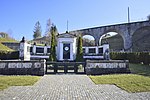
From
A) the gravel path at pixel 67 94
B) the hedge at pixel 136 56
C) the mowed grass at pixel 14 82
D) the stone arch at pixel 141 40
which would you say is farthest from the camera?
the stone arch at pixel 141 40

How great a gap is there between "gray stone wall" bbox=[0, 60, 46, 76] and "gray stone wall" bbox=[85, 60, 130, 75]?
3.57 metres

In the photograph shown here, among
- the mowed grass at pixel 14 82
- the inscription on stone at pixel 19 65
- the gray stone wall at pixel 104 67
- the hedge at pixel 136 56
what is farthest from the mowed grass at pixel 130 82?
the hedge at pixel 136 56

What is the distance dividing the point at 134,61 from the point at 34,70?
1496 centimetres

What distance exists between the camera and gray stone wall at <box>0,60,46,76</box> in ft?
46.1

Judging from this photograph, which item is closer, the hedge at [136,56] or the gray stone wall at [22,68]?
the gray stone wall at [22,68]

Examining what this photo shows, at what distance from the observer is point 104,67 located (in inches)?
578

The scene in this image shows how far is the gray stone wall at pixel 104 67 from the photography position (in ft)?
47.9

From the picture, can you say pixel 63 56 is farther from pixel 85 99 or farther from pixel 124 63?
pixel 85 99

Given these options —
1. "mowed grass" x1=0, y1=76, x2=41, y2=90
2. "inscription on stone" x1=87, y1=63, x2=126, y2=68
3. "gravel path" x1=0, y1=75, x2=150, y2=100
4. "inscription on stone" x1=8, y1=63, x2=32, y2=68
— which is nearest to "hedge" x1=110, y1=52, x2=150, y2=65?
"inscription on stone" x1=87, y1=63, x2=126, y2=68

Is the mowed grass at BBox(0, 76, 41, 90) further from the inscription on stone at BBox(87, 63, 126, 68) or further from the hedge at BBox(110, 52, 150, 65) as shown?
the hedge at BBox(110, 52, 150, 65)

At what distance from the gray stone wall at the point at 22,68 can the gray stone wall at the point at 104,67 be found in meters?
3.57

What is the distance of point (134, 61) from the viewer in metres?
24.6

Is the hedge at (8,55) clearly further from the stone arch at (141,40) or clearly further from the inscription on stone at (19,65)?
the stone arch at (141,40)

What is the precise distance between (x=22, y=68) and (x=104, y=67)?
20.4ft
